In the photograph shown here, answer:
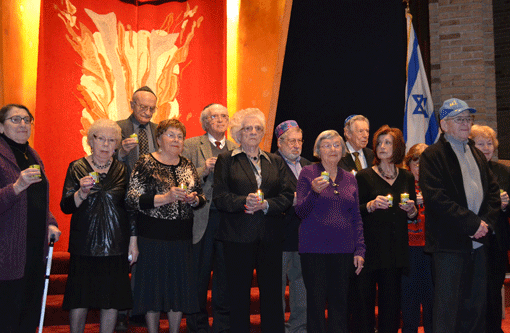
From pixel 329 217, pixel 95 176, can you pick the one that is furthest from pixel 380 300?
pixel 95 176

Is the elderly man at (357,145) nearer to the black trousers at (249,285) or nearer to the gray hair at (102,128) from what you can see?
the black trousers at (249,285)

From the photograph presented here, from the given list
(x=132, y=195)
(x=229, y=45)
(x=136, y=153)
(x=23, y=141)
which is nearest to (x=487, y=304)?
(x=132, y=195)

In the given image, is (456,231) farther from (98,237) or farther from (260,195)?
(98,237)

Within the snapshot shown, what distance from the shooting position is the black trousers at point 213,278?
11.5 feet

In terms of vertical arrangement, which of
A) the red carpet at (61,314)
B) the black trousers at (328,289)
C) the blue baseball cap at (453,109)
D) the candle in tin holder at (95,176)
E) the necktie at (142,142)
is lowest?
the red carpet at (61,314)

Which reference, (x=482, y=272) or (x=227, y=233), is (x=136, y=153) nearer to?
(x=227, y=233)

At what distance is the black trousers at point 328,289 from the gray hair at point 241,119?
100 cm

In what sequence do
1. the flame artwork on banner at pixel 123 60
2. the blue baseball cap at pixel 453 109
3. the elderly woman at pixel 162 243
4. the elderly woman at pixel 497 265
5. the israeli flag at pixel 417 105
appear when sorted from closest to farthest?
1. the elderly woman at pixel 162 243
2. the blue baseball cap at pixel 453 109
3. the elderly woman at pixel 497 265
4. the flame artwork on banner at pixel 123 60
5. the israeli flag at pixel 417 105

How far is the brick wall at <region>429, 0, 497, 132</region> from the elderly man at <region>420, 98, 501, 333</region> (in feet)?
11.0

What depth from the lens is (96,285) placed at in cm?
313

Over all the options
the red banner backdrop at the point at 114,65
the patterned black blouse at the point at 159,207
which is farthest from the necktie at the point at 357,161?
the red banner backdrop at the point at 114,65

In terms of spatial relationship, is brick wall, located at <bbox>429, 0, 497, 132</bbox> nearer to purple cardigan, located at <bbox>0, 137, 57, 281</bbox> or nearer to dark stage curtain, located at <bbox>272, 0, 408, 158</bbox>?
dark stage curtain, located at <bbox>272, 0, 408, 158</bbox>

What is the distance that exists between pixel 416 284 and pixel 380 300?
383mm

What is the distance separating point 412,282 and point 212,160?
1755 millimetres
